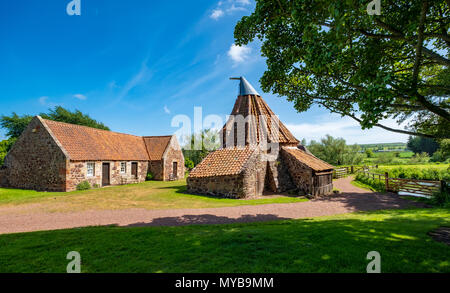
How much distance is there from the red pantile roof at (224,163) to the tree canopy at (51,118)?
40.8 metres

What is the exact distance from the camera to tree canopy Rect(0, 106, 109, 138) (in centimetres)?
3572

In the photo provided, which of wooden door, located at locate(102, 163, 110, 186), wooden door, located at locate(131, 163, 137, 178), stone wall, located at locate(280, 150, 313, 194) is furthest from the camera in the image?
wooden door, located at locate(131, 163, 137, 178)

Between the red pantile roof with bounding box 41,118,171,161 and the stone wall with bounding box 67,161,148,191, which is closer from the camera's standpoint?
the stone wall with bounding box 67,161,148,191

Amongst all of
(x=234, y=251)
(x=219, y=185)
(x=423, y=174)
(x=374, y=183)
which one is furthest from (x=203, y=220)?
(x=423, y=174)

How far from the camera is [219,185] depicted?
49.5 feet

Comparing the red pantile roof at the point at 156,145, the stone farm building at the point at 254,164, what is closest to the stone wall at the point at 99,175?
the red pantile roof at the point at 156,145

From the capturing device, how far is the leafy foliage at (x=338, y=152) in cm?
4485

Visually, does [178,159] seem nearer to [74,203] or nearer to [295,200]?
[74,203]

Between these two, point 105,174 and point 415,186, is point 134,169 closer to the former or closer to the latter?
point 105,174

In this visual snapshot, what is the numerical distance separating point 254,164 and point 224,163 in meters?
2.53

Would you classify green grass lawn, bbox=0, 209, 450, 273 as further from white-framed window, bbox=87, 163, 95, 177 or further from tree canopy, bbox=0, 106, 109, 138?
tree canopy, bbox=0, 106, 109, 138

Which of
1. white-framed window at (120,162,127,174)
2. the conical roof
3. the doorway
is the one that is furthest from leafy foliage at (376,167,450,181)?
white-framed window at (120,162,127,174)

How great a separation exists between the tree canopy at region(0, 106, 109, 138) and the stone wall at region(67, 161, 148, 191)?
28.7 metres
